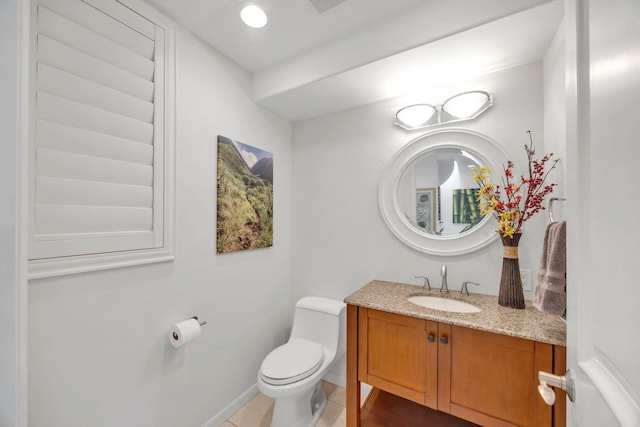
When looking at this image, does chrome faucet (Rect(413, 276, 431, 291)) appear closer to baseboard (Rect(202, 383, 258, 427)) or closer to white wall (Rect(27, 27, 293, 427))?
white wall (Rect(27, 27, 293, 427))

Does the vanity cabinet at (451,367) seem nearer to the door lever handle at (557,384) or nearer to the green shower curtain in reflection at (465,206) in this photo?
the door lever handle at (557,384)

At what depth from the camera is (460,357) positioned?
4.10ft

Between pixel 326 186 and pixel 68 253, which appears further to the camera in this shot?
pixel 326 186

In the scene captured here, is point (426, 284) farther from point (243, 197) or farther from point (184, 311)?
point (184, 311)

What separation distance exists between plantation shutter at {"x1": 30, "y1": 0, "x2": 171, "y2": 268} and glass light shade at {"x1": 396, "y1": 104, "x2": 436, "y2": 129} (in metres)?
1.53

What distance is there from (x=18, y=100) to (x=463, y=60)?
1.94 meters

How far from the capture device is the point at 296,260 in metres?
2.35

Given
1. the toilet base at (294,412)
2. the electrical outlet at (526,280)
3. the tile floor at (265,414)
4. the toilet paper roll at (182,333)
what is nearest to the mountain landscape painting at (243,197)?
the toilet paper roll at (182,333)

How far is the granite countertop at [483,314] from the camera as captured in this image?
1.12m

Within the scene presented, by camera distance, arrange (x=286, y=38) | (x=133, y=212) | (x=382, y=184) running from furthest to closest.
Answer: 1. (x=382, y=184)
2. (x=286, y=38)
3. (x=133, y=212)

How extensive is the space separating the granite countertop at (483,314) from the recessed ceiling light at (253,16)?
1.67 meters

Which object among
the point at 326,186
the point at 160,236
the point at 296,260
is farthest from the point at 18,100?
the point at 296,260

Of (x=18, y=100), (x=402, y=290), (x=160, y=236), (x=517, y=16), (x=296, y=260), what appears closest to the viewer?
(x=18, y=100)

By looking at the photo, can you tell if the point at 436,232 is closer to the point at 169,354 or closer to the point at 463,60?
the point at 463,60
